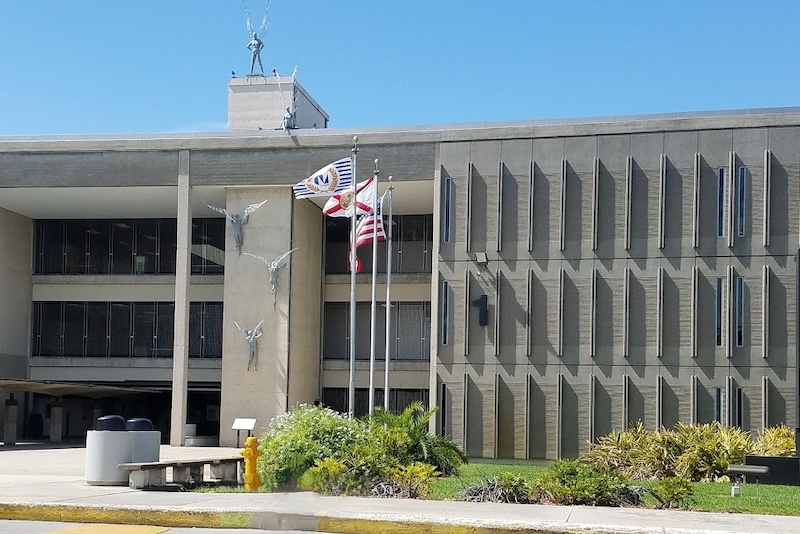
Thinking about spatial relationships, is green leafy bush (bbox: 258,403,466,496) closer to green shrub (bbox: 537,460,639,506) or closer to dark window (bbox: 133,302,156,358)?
green shrub (bbox: 537,460,639,506)

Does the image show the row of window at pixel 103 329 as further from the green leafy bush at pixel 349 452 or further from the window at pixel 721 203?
the green leafy bush at pixel 349 452

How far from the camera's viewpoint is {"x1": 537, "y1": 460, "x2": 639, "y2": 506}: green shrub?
15008 millimetres

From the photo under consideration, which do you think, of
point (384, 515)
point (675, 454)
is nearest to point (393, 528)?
point (384, 515)

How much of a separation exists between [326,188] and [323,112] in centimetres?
2376

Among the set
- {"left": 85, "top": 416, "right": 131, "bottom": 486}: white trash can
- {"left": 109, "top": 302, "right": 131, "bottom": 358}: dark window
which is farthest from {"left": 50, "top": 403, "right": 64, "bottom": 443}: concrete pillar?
{"left": 85, "top": 416, "right": 131, "bottom": 486}: white trash can

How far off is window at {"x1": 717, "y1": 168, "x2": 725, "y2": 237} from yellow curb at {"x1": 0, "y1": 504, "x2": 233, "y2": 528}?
26129 mm

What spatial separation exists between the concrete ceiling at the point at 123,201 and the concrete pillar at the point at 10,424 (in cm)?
842

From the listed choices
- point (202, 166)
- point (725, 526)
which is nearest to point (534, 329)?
point (202, 166)

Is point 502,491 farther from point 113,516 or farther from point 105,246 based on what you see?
point 105,246

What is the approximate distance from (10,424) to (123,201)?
Answer: 10.1m

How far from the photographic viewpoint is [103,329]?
4875 cm

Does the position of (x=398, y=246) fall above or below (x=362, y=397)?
above

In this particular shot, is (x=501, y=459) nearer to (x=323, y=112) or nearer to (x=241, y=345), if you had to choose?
(x=241, y=345)

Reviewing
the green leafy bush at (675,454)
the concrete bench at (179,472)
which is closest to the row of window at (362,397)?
the green leafy bush at (675,454)
